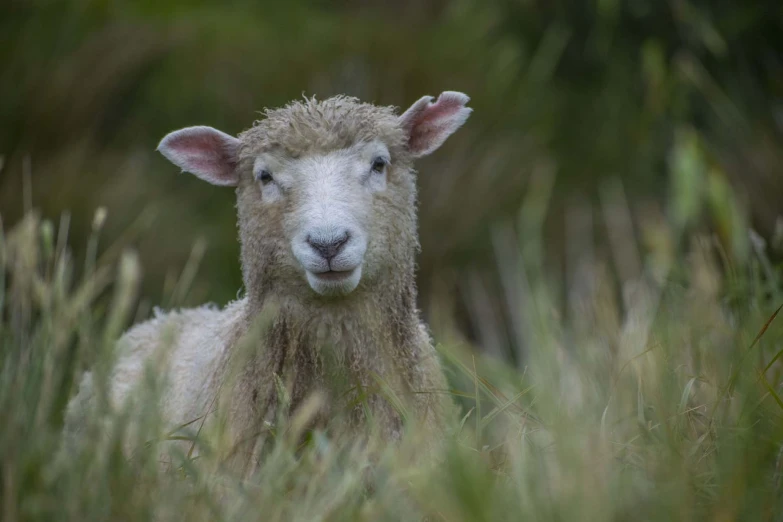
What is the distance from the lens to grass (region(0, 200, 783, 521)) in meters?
2.45

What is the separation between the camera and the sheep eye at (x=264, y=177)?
3.89m

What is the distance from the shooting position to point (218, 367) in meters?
3.86

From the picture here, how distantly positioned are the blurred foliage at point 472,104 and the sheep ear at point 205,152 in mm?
2563

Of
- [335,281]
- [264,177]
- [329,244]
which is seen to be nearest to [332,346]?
[335,281]

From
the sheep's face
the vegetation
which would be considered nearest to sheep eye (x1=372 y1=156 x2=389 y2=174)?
the sheep's face

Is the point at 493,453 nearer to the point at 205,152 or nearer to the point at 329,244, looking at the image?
the point at 329,244

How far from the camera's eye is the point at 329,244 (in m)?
3.42

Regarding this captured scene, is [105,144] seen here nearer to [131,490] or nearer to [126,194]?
[126,194]

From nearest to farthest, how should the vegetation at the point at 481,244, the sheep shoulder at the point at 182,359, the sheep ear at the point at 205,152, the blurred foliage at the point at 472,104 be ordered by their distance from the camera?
the vegetation at the point at 481,244 → the sheep shoulder at the point at 182,359 → the sheep ear at the point at 205,152 → the blurred foliage at the point at 472,104

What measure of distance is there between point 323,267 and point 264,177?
2.01ft

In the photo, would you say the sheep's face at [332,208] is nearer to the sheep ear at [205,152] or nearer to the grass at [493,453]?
the sheep ear at [205,152]

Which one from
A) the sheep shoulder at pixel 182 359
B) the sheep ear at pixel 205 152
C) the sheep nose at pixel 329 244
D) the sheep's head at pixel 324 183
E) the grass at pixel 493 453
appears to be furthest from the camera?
the sheep ear at pixel 205 152

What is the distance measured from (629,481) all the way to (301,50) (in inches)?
280

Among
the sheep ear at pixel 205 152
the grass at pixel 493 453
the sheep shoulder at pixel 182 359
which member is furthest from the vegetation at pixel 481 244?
the sheep ear at pixel 205 152
